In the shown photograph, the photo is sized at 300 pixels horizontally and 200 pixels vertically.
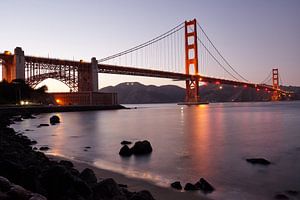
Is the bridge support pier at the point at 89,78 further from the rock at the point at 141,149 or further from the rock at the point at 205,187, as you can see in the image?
the rock at the point at 205,187

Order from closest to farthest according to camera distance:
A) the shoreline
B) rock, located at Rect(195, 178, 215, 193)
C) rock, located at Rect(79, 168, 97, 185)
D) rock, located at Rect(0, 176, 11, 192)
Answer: rock, located at Rect(0, 176, 11, 192) < rock, located at Rect(79, 168, 97, 185) < rock, located at Rect(195, 178, 215, 193) < the shoreline

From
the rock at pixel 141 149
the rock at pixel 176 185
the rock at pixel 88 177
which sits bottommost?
the rock at pixel 176 185

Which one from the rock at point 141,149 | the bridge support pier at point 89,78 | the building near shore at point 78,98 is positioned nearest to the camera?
the rock at point 141,149

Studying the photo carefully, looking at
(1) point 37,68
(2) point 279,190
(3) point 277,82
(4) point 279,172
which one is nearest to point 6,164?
(2) point 279,190

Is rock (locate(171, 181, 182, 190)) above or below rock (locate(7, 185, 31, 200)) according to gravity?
below

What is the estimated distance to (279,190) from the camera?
6.64 m

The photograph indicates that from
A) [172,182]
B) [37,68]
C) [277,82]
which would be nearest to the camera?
[172,182]

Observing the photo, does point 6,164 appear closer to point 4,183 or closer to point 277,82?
point 4,183

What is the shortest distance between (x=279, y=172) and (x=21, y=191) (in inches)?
274

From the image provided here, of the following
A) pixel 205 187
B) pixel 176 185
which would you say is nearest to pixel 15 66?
pixel 176 185

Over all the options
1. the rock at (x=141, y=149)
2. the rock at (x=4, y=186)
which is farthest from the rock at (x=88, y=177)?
the rock at (x=141, y=149)

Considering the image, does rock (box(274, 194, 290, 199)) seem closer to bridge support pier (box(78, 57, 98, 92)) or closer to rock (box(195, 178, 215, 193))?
rock (box(195, 178, 215, 193))

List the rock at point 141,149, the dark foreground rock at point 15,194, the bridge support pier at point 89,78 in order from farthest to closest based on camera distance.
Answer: the bridge support pier at point 89,78
the rock at point 141,149
the dark foreground rock at point 15,194

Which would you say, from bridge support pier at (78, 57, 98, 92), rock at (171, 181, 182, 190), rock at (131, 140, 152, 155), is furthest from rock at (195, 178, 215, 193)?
bridge support pier at (78, 57, 98, 92)
